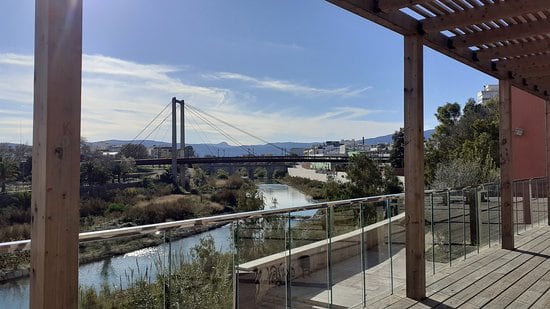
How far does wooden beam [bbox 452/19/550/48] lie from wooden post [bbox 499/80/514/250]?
1.38 metres

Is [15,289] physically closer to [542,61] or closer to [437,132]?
[542,61]

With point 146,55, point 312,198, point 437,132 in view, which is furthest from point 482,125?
point 146,55

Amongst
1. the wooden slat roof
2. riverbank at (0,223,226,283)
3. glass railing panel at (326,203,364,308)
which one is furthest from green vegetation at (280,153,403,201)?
riverbank at (0,223,226,283)

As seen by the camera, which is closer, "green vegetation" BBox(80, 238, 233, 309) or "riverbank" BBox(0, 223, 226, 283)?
"riverbank" BBox(0, 223, 226, 283)

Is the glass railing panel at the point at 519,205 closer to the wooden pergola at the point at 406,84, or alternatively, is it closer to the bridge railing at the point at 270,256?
the wooden pergola at the point at 406,84

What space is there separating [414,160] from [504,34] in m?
1.27

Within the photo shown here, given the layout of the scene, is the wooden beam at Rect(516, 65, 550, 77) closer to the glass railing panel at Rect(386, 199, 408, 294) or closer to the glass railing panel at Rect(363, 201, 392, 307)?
the glass railing panel at Rect(386, 199, 408, 294)

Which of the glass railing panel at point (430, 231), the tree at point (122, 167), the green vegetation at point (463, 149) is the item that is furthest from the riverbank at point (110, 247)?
the tree at point (122, 167)

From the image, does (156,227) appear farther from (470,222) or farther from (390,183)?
(390,183)

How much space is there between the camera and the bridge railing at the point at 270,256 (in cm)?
191

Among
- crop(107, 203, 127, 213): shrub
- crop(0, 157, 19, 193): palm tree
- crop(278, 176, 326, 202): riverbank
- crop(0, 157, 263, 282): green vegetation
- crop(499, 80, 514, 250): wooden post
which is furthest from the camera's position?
crop(278, 176, 326, 202): riverbank

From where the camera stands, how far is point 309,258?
286 centimetres

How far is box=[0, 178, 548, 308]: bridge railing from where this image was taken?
75.3 inches

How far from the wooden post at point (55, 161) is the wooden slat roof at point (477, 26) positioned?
1.52m
